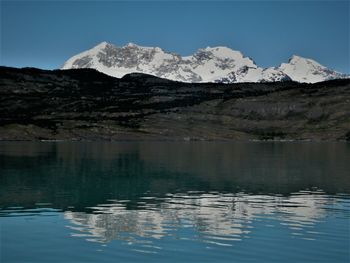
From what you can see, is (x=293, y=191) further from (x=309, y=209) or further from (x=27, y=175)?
(x=27, y=175)

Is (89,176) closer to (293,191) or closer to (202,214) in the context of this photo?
(293,191)

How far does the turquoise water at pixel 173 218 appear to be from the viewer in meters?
44.2

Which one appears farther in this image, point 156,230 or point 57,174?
point 57,174

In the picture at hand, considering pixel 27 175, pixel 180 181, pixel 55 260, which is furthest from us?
pixel 27 175

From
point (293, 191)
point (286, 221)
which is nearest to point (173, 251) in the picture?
point (286, 221)

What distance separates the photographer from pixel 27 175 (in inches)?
4441

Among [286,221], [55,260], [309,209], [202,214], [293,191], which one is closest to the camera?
[55,260]

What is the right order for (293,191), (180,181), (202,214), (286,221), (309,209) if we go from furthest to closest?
(180,181)
(293,191)
(309,209)
(202,214)
(286,221)

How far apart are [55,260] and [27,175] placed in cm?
7411

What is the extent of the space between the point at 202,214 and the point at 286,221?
32.3ft

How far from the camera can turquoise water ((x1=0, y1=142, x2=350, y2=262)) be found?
44250mm

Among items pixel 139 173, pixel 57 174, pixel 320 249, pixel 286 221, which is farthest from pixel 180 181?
pixel 320 249

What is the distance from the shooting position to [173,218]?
200 ft

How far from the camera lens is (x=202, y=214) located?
210 ft
